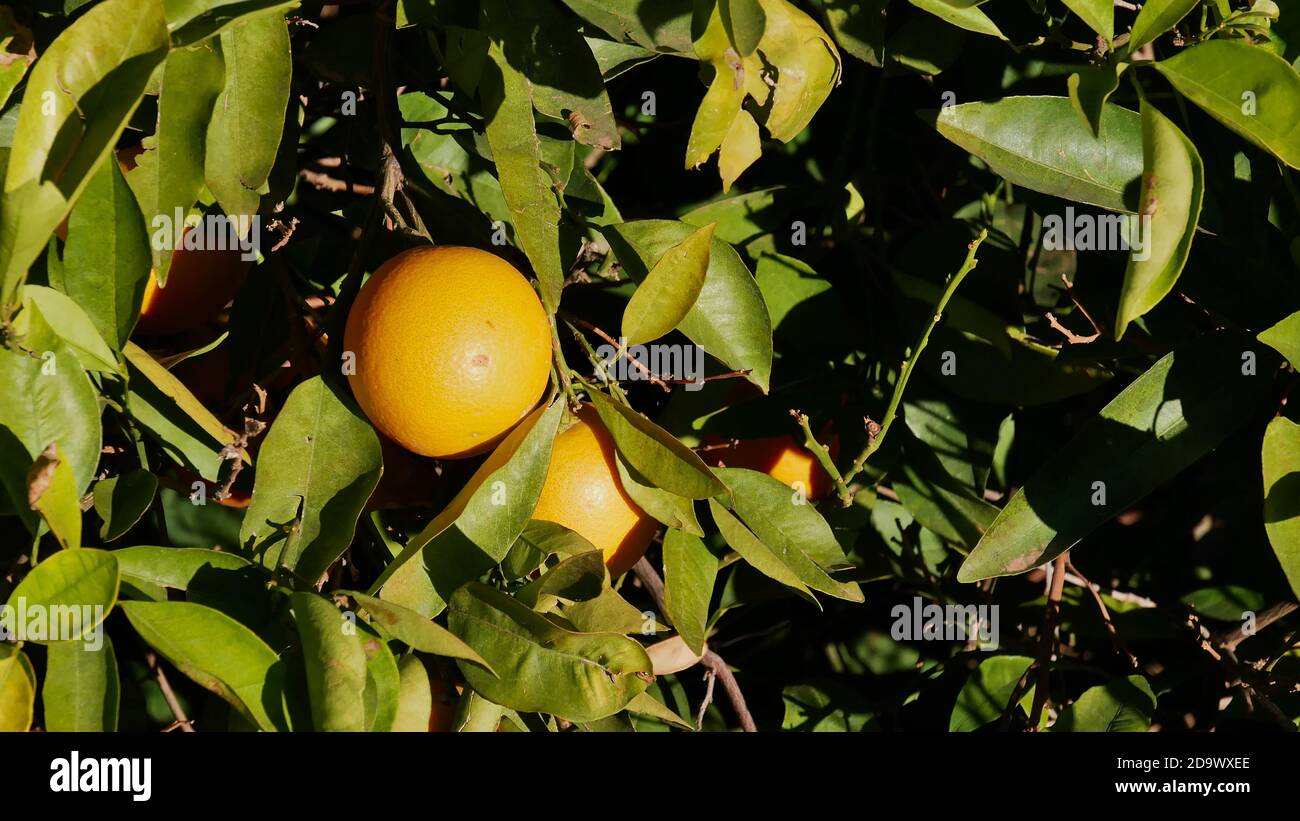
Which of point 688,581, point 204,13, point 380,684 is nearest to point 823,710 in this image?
point 688,581

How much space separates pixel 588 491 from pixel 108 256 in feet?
1.53

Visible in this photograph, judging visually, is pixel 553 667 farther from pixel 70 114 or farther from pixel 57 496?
pixel 70 114

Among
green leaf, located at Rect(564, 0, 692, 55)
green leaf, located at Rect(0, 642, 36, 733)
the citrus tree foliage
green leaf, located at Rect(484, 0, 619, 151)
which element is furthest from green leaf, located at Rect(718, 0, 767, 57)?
green leaf, located at Rect(0, 642, 36, 733)

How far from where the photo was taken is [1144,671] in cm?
143

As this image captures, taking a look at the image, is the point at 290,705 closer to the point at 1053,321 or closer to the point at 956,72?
the point at 1053,321

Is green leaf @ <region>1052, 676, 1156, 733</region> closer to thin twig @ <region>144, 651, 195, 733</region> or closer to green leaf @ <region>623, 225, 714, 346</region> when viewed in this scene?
green leaf @ <region>623, 225, 714, 346</region>

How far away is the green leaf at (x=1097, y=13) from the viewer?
0.89m

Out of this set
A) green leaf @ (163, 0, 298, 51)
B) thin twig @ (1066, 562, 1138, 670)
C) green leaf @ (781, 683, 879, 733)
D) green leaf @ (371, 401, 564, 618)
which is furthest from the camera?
green leaf @ (781, 683, 879, 733)

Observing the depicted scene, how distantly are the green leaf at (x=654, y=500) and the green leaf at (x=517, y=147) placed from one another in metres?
0.20

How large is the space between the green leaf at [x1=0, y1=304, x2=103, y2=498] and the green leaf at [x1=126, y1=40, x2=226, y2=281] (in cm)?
8

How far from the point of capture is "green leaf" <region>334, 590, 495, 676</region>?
0.84 m

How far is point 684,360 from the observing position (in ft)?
3.92

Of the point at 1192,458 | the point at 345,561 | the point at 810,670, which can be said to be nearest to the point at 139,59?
the point at 345,561
